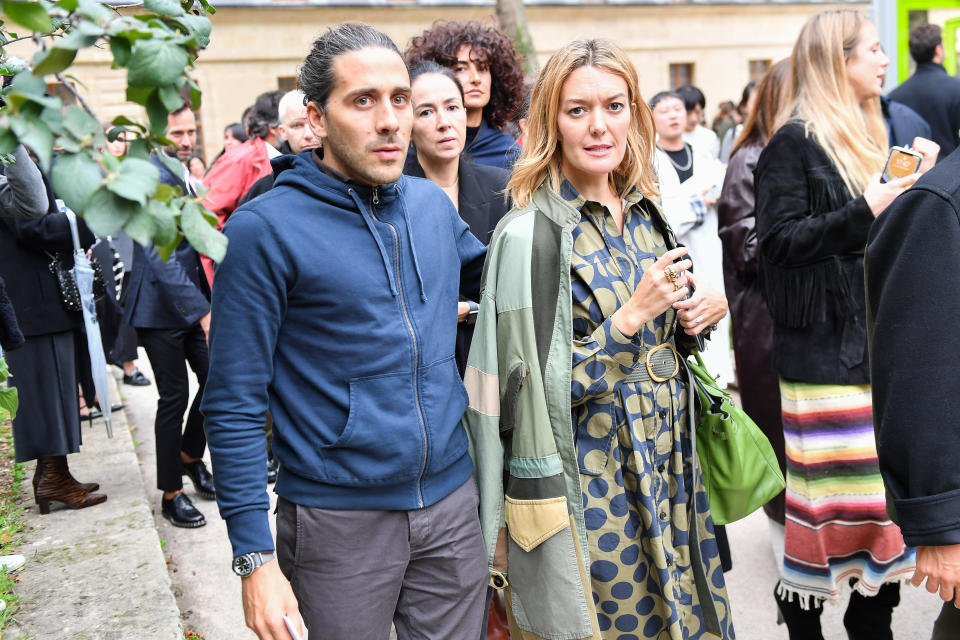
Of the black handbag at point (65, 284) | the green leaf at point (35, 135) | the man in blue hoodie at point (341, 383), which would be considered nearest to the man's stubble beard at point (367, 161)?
the man in blue hoodie at point (341, 383)

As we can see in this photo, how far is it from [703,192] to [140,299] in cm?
328

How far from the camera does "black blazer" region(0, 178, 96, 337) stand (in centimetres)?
445

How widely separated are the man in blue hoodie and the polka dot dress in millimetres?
404

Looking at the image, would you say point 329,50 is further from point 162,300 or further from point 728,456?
point 162,300

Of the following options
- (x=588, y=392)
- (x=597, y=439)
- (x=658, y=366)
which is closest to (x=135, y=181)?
(x=588, y=392)

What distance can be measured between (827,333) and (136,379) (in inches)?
277

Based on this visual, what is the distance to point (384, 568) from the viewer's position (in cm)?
212

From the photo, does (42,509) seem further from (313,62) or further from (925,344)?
(925,344)

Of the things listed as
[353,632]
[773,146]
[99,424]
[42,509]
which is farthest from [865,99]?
[99,424]

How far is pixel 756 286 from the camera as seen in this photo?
408cm

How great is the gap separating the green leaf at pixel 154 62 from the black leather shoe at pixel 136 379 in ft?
25.6

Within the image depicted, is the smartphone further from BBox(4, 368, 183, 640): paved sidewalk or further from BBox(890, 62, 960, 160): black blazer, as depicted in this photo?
BBox(890, 62, 960, 160): black blazer

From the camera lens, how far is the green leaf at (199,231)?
4.07 ft

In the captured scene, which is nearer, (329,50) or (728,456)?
(329,50)
